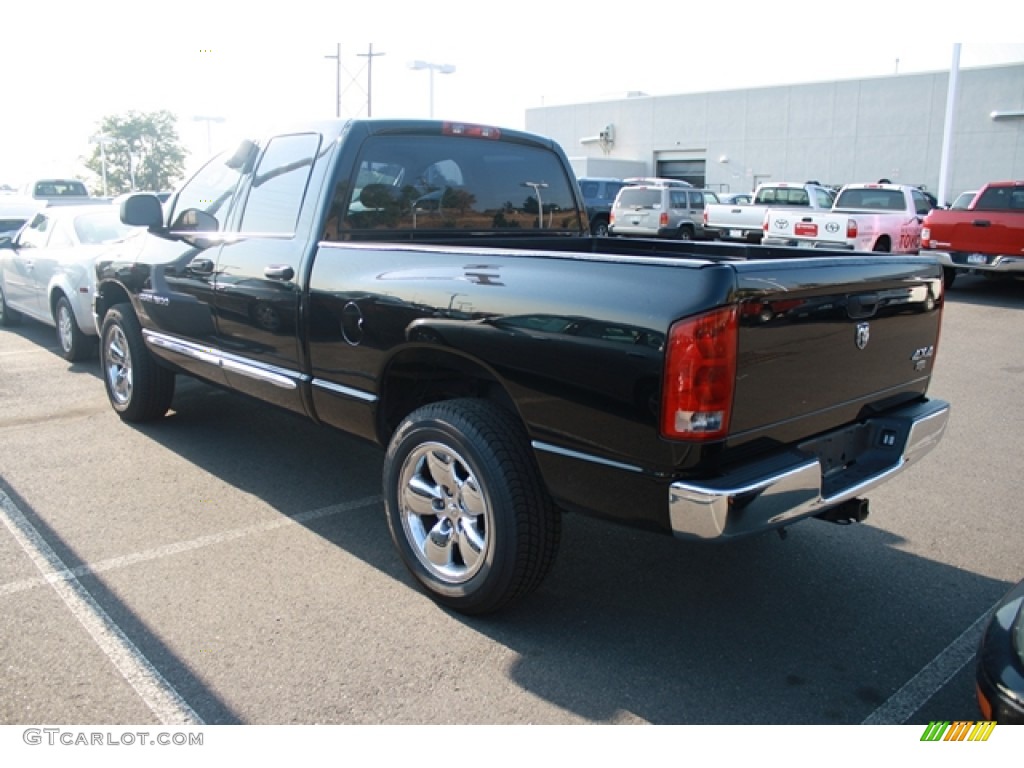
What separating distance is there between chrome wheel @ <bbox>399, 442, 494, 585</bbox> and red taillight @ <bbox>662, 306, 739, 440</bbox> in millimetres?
908

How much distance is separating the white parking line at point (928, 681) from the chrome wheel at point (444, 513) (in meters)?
1.49

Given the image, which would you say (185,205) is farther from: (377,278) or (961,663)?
(961,663)

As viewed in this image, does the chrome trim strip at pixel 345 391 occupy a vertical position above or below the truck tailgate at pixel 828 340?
below

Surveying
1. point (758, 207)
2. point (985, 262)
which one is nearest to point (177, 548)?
point (985, 262)

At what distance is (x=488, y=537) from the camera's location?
11.0 feet

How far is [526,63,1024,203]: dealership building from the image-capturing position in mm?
37000

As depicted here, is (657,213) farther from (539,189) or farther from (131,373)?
(131,373)

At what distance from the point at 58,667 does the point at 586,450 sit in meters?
2.04

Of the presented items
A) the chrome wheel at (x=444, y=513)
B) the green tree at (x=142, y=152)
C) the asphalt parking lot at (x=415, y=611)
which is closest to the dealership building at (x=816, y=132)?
the asphalt parking lot at (x=415, y=611)

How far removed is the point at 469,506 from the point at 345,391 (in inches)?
37.6

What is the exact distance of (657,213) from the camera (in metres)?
23.6

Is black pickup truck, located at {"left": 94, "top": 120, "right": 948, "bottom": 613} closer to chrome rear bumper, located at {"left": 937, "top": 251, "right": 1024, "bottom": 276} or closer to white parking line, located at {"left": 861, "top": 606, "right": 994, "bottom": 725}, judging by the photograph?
white parking line, located at {"left": 861, "top": 606, "right": 994, "bottom": 725}

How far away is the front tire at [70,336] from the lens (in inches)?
329

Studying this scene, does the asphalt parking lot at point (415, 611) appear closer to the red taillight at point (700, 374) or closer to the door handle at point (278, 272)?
the red taillight at point (700, 374)
